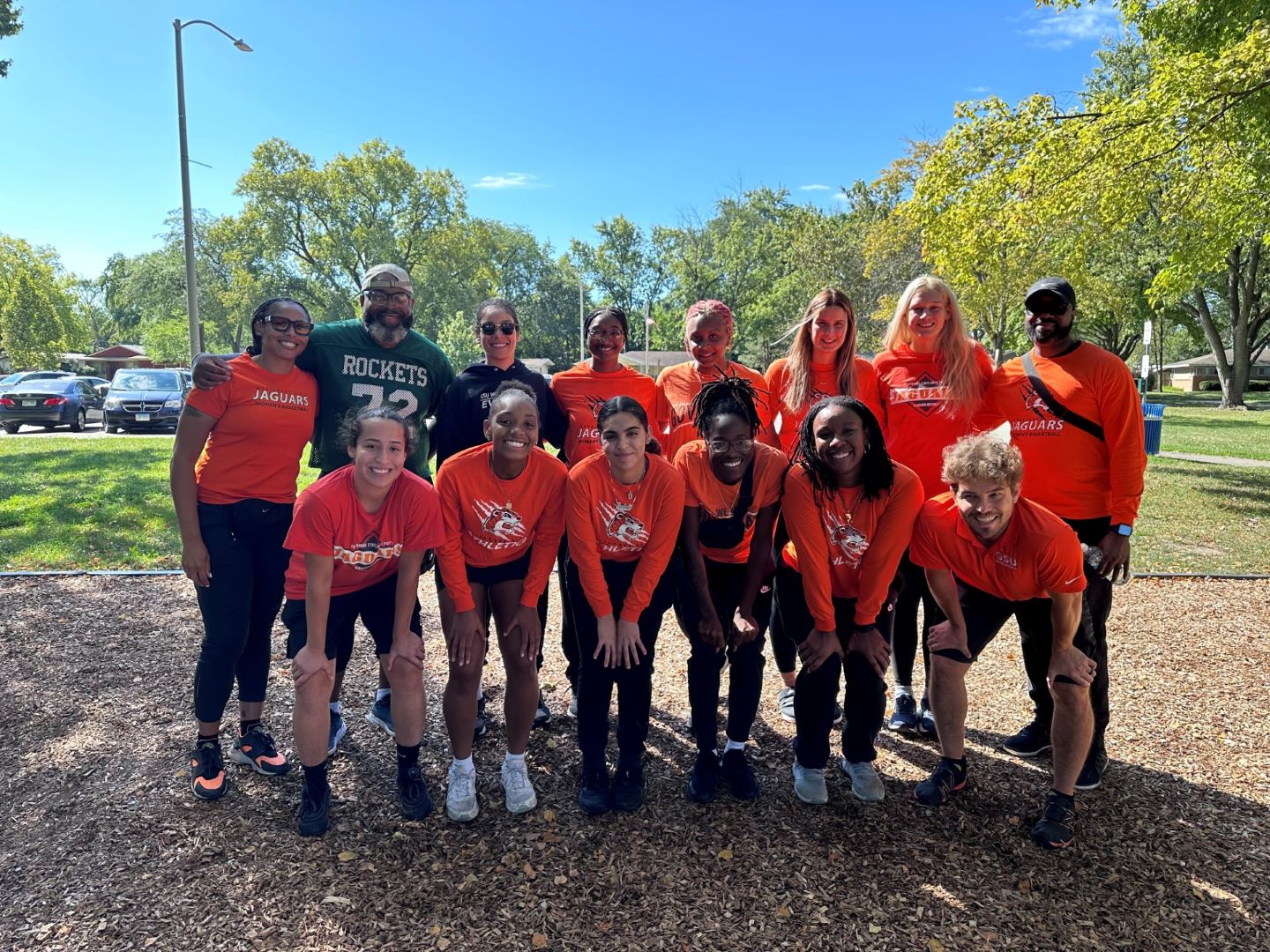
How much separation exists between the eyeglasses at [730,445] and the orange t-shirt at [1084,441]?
54.1 inches

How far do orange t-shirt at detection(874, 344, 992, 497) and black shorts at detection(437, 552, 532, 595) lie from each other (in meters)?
1.99

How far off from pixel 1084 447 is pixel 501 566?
2765 mm

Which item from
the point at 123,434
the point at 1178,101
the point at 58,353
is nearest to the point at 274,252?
the point at 58,353

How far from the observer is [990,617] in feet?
10.7

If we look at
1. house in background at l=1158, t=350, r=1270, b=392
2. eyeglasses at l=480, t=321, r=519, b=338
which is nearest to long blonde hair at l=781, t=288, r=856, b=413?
eyeglasses at l=480, t=321, r=519, b=338

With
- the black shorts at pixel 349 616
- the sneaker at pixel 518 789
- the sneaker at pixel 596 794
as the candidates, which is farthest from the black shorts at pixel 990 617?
the black shorts at pixel 349 616

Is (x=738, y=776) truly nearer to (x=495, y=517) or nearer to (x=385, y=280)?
(x=495, y=517)

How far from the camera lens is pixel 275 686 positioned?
4.48m

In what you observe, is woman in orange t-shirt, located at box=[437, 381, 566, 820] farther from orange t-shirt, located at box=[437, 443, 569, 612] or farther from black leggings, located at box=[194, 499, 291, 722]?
black leggings, located at box=[194, 499, 291, 722]

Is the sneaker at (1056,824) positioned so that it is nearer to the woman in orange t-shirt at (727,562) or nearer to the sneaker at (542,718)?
the woman in orange t-shirt at (727,562)

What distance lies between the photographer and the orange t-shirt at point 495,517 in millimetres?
3223

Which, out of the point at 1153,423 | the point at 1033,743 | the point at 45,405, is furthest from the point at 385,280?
the point at 45,405

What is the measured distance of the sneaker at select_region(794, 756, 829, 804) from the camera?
3.30 m

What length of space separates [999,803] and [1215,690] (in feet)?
7.25
